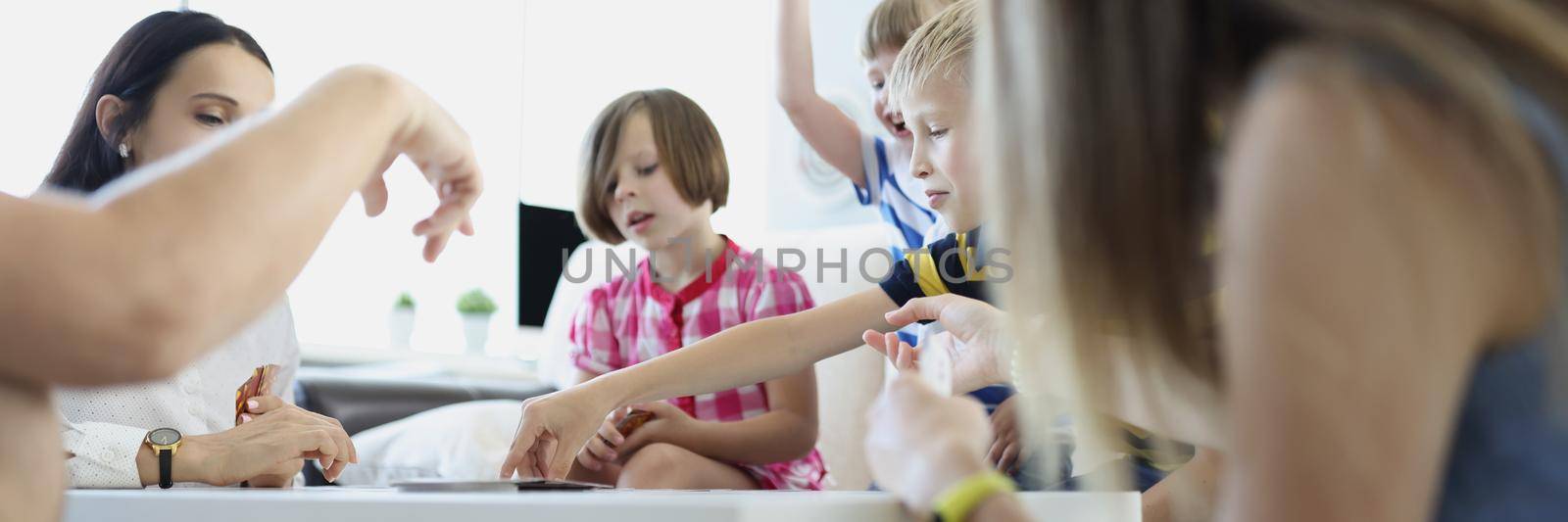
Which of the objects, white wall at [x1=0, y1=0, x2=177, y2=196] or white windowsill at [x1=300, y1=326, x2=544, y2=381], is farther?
white windowsill at [x1=300, y1=326, x2=544, y2=381]

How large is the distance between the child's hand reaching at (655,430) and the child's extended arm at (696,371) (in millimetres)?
382

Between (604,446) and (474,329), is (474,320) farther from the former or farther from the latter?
(604,446)

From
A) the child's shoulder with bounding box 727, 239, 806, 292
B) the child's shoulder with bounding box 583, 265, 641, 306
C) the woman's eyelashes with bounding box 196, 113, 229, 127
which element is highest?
the woman's eyelashes with bounding box 196, 113, 229, 127

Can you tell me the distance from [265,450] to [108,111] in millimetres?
510

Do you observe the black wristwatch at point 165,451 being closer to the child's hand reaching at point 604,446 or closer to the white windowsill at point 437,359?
the child's hand reaching at point 604,446

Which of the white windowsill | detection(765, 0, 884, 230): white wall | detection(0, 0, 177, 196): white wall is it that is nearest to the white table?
the white windowsill

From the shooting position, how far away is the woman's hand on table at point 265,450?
1135mm

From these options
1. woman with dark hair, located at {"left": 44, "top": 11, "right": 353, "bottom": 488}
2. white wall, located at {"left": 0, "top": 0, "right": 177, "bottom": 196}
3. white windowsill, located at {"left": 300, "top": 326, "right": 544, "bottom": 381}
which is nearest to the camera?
woman with dark hair, located at {"left": 44, "top": 11, "right": 353, "bottom": 488}

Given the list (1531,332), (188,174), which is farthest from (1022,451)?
(188,174)

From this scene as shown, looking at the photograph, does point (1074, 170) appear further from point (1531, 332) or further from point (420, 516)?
point (420, 516)

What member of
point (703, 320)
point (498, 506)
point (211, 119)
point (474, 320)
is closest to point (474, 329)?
point (474, 320)

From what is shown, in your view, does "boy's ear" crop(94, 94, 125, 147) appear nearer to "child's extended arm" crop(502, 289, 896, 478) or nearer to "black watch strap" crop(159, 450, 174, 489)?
"black watch strap" crop(159, 450, 174, 489)

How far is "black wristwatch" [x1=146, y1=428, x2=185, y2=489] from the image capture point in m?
1.10

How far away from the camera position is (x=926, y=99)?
147 centimetres
